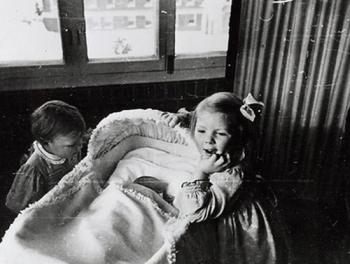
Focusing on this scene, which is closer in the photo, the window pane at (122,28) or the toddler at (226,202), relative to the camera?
the toddler at (226,202)

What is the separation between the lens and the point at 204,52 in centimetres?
148

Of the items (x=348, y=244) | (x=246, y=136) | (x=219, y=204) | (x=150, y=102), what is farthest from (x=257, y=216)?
(x=150, y=102)

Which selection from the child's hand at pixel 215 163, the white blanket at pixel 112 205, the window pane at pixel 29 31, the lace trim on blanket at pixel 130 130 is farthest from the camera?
the window pane at pixel 29 31

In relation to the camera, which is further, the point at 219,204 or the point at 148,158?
Answer: the point at 148,158

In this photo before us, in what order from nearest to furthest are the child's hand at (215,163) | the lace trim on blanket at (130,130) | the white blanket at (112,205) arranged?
the white blanket at (112,205)
the child's hand at (215,163)
the lace trim on blanket at (130,130)

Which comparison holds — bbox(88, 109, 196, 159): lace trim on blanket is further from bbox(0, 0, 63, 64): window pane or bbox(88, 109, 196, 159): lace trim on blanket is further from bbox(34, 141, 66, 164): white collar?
bbox(0, 0, 63, 64): window pane

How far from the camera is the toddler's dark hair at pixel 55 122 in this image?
1134mm

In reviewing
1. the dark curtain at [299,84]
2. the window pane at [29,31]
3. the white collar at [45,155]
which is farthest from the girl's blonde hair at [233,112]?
the window pane at [29,31]

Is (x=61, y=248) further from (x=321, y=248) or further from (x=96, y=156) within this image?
(x=321, y=248)

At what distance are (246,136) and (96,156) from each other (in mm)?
442

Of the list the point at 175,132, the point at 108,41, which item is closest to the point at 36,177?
the point at 175,132

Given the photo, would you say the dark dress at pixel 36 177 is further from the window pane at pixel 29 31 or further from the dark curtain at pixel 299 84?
the dark curtain at pixel 299 84

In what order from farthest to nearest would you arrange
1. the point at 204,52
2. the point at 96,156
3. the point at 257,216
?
the point at 204,52, the point at 96,156, the point at 257,216

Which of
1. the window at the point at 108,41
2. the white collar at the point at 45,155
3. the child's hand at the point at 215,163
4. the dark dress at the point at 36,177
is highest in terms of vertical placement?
the window at the point at 108,41
